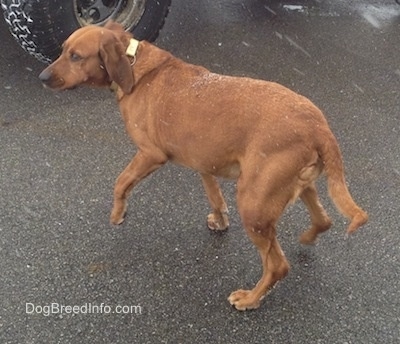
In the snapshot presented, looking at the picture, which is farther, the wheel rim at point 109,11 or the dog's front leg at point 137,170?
the wheel rim at point 109,11

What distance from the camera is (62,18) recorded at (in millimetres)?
4648

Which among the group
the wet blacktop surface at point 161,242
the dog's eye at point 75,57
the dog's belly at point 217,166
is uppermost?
the dog's eye at point 75,57

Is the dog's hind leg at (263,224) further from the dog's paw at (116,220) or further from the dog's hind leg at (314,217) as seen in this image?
the dog's paw at (116,220)

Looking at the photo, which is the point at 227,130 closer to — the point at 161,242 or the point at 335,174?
the point at 335,174

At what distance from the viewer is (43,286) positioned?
126 inches

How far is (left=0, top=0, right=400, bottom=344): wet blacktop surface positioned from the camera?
3.03 metres

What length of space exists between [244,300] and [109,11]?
116 inches

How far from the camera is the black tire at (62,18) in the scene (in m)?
4.48

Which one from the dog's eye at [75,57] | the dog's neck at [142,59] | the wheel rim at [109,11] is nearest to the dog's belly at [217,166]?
the dog's neck at [142,59]

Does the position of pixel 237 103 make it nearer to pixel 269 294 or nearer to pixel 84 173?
pixel 269 294

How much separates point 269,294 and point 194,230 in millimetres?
640

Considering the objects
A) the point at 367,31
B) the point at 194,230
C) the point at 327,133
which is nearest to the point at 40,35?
the point at 194,230

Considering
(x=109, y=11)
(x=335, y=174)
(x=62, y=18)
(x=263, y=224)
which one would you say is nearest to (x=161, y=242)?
Answer: (x=263, y=224)

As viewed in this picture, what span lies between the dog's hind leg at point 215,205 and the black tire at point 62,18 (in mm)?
1903
